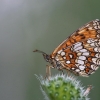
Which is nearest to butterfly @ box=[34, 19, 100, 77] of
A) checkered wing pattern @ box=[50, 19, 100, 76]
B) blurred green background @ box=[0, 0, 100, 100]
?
checkered wing pattern @ box=[50, 19, 100, 76]

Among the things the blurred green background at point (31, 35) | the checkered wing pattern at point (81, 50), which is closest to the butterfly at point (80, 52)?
the checkered wing pattern at point (81, 50)

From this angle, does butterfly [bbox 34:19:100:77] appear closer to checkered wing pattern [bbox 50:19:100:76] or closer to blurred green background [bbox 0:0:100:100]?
checkered wing pattern [bbox 50:19:100:76]

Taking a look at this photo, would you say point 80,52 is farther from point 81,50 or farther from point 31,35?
point 31,35

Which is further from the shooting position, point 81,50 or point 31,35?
point 31,35

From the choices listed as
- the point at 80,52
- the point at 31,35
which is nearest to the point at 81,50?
the point at 80,52

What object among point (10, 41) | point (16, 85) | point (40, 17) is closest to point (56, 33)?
point (40, 17)

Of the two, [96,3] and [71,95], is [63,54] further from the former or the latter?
[96,3]
